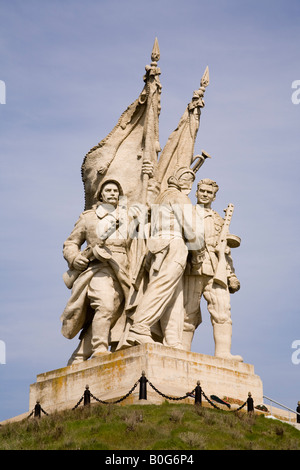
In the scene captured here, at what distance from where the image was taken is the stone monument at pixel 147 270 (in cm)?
1672

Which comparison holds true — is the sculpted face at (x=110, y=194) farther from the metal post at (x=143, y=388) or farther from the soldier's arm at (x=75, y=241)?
the metal post at (x=143, y=388)

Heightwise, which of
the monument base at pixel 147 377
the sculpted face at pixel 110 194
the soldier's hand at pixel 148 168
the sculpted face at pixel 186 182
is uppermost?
the soldier's hand at pixel 148 168

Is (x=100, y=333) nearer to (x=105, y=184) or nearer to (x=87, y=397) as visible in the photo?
(x=87, y=397)

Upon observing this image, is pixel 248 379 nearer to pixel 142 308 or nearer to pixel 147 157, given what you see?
pixel 142 308

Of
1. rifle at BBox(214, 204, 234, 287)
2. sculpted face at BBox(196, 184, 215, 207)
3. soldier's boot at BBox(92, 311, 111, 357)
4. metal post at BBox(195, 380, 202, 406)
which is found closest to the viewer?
metal post at BBox(195, 380, 202, 406)

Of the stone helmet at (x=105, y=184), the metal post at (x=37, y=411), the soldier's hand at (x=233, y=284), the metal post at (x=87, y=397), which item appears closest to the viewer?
the metal post at (x=87, y=397)

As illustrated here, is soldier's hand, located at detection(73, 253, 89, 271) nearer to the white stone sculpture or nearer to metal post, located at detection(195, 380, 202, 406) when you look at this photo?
the white stone sculpture

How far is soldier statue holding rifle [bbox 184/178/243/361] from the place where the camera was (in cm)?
1800

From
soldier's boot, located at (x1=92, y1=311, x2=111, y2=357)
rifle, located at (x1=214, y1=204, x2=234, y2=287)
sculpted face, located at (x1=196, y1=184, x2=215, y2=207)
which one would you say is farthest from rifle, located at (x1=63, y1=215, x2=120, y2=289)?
rifle, located at (x1=214, y1=204, x2=234, y2=287)

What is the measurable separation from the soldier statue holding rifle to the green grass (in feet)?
8.92

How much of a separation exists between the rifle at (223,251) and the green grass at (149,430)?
3339 mm

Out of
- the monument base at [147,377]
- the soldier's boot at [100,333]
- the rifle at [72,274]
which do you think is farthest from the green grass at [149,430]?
the rifle at [72,274]

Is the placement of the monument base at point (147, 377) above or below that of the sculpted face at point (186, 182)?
below

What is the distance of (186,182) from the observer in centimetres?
1848
